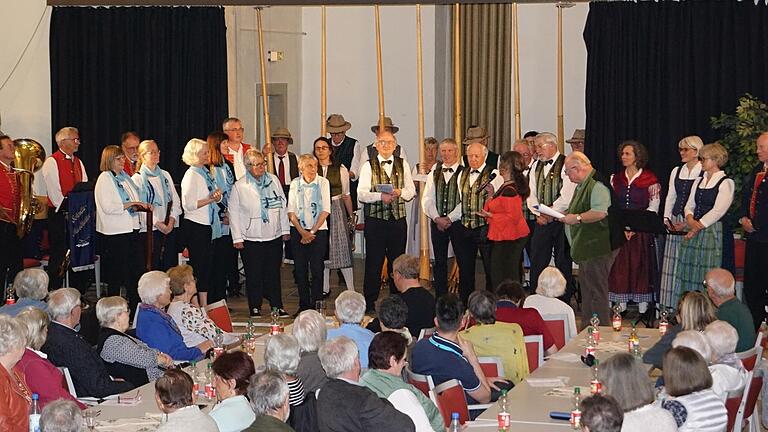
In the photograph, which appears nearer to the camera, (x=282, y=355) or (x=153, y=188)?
(x=282, y=355)

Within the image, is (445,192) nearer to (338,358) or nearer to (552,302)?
(552,302)

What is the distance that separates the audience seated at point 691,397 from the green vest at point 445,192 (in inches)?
224

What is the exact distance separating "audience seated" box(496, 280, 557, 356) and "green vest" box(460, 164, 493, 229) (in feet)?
10.7

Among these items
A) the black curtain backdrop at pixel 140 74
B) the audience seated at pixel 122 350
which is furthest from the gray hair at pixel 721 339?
the black curtain backdrop at pixel 140 74

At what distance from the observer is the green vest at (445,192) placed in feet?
34.3

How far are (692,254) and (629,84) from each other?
189cm

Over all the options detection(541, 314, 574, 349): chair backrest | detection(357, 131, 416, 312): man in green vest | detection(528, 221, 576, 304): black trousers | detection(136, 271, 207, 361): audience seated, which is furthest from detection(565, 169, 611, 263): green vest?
detection(136, 271, 207, 361): audience seated

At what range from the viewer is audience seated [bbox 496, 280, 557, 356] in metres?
6.80

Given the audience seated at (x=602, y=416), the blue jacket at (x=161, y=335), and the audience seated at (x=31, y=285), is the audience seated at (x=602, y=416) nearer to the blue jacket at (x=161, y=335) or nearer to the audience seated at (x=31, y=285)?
the blue jacket at (x=161, y=335)

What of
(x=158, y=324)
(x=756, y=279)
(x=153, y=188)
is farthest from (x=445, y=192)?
(x=158, y=324)

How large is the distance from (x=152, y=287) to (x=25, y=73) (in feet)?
21.7

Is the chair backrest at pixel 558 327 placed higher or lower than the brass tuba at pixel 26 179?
lower

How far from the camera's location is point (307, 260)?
34.6 ft

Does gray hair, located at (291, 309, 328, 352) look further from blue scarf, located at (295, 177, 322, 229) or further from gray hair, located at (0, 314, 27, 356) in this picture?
blue scarf, located at (295, 177, 322, 229)
